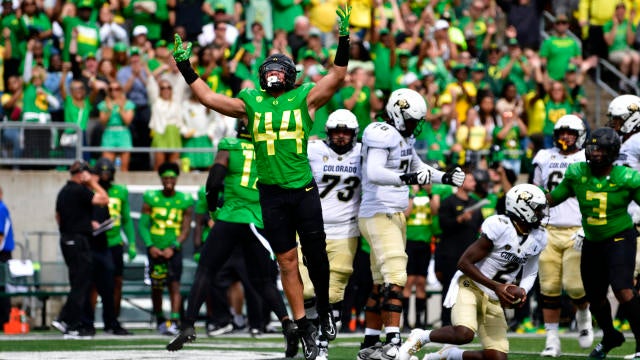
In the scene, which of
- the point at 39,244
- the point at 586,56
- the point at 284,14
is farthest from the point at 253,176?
the point at 586,56

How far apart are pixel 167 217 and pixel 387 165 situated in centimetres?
622

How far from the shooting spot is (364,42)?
847 inches

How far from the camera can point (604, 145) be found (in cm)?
1149

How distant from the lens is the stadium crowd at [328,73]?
17.5m

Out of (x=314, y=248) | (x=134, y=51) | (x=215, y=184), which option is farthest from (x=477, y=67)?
(x=314, y=248)

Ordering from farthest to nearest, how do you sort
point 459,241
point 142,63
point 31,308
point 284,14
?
point 284,14 < point 142,63 < point 31,308 < point 459,241

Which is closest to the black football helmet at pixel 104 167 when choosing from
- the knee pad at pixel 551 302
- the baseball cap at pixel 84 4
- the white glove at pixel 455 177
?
the baseball cap at pixel 84 4

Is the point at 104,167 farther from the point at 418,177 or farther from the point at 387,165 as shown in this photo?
the point at 418,177

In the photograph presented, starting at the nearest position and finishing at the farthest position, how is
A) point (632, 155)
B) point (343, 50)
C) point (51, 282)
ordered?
point (343, 50), point (632, 155), point (51, 282)

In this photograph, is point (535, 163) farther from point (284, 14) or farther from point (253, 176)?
point (284, 14)

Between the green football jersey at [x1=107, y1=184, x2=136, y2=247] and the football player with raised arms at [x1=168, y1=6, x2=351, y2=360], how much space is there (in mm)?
6914

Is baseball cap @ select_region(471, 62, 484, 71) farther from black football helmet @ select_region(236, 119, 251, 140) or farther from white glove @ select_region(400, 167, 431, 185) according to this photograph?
white glove @ select_region(400, 167, 431, 185)

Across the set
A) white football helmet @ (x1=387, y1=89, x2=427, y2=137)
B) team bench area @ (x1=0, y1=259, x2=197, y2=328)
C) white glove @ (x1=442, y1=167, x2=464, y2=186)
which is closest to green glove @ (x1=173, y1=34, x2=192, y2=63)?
white football helmet @ (x1=387, y1=89, x2=427, y2=137)

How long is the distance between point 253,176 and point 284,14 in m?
9.76
